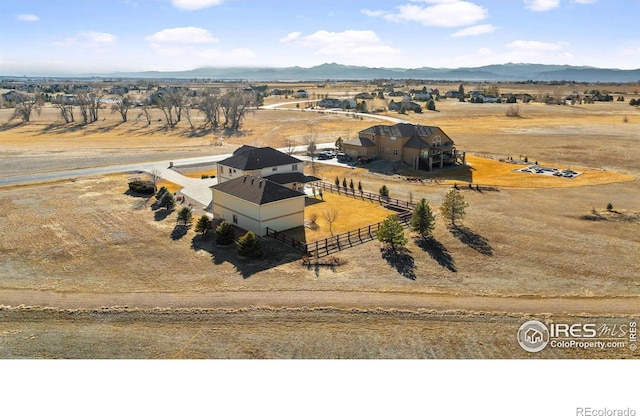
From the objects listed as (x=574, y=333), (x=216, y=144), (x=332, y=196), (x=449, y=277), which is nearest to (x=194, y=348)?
(x=449, y=277)

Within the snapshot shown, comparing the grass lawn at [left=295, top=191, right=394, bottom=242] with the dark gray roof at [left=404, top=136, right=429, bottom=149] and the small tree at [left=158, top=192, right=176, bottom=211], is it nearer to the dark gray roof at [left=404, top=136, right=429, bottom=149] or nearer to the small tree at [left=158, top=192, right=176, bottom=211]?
the small tree at [left=158, top=192, right=176, bottom=211]

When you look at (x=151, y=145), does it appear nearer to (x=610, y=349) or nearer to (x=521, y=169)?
(x=521, y=169)

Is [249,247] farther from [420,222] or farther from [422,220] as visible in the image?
[422,220]

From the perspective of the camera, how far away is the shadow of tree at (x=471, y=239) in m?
34.0

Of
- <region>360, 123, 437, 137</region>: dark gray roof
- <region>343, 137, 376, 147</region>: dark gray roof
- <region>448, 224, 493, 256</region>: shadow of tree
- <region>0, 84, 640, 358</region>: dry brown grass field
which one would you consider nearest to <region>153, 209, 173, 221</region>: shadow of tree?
<region>0, 84, 640, 358</region>: dry brown grass field

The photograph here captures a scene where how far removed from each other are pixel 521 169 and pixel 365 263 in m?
42.1

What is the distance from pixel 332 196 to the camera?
50.2 meters

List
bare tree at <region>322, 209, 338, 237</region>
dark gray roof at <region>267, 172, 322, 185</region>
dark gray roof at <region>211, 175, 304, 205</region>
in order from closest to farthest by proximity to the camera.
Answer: dark gray roof at <region>211, 175, 304, 205</region> < bare tree at <region>322, 209, 338, 237</region> < dark gray roof at <region>267, 172, 322, 185</region>

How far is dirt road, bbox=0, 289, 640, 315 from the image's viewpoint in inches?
1001

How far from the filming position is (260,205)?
119ft

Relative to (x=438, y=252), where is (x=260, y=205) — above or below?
above

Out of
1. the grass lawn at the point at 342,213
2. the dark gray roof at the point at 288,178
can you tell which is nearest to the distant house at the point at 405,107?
the dark gray roof at the point at 288,178

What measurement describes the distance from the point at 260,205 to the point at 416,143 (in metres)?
36.5

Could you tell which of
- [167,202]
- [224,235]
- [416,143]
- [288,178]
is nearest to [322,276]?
[224,235]
